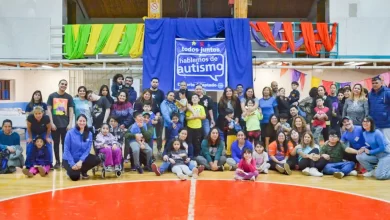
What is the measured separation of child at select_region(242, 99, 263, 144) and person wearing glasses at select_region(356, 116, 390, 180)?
2.00 meters

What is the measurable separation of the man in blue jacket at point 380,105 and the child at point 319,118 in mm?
926

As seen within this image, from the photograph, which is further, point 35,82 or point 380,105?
point 35,82

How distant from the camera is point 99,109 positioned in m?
8.59

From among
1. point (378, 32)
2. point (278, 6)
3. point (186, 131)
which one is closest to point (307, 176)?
point (186, 131)

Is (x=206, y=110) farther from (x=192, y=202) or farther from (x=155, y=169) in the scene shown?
(x=192, y=202)

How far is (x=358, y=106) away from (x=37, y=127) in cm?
613

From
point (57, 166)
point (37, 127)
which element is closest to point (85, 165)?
point (57, 166)

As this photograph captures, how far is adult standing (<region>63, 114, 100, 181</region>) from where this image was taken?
283 inches

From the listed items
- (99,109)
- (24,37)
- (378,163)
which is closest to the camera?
(378,163)

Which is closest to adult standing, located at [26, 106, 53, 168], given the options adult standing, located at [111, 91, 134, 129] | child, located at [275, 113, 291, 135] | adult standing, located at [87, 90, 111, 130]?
adult standing, located at [87, 90, 111, 130]

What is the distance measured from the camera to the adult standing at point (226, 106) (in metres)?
8.88

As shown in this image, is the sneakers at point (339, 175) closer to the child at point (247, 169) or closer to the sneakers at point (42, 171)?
the child at point (247, 169)

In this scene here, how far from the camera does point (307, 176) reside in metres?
7.72

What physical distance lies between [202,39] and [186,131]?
12.0 feet
